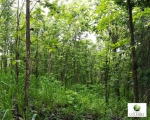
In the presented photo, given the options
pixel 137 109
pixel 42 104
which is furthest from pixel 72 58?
pixel 137 109

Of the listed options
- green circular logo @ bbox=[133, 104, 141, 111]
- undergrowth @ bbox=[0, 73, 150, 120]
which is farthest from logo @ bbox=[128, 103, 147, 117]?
undergrowth @ bbox=[0, 73, 150, 120]

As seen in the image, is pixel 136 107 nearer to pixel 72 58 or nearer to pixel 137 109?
pixel 137 109

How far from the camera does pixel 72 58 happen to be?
19.0 metres

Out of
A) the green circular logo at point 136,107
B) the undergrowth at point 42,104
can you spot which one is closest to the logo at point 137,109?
the green circular logo at point 136,107

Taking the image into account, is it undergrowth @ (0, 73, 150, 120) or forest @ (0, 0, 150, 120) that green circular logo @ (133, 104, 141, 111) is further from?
undergrowth @ (0, 73, 150, 120)

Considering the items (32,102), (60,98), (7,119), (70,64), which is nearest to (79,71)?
(70,64)

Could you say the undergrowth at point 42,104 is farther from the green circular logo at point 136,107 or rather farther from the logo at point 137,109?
the green circular logo at point 136,107

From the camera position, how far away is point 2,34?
45.4 ft

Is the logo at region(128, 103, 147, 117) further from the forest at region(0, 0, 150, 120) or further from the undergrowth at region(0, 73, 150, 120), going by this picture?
the undergrowth at region(0, 73, 150, 120)

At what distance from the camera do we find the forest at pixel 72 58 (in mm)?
5004

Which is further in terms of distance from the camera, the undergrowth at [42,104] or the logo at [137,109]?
the logo at [137,109]

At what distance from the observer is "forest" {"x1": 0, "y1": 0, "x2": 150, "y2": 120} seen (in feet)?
16.4

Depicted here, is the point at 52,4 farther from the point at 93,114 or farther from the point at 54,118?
the point at 93,114

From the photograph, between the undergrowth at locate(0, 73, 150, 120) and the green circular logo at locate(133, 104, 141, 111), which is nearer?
the undergrowth at locate(0, 73, 150, 120)
